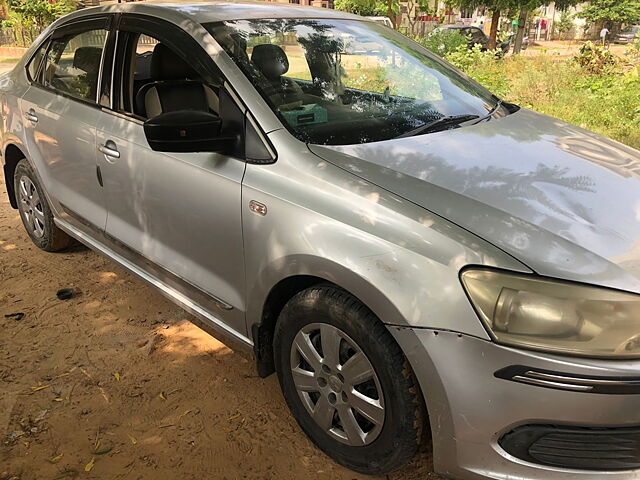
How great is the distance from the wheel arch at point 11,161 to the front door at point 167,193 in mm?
1377

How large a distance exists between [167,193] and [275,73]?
2.42 ft

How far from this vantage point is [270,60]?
260 cm

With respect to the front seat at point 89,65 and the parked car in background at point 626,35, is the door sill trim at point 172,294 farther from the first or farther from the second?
the parked car in background at point 626,35

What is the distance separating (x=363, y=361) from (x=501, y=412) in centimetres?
49

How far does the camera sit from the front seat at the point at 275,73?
2.40m

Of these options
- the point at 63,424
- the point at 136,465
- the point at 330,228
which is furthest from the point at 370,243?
the point at 63,424

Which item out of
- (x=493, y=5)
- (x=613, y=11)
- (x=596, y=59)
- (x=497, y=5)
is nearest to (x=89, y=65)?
(x=596, y=59)

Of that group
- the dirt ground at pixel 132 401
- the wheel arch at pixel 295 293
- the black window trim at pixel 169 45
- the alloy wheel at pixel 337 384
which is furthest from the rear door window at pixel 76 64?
the alloy wheel at pixel 337 384

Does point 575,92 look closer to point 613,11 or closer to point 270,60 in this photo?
point 270,60

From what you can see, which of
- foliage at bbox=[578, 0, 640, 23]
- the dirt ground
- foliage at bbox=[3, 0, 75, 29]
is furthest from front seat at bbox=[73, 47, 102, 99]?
foliage at bbox=[578, 0, 640, 23]

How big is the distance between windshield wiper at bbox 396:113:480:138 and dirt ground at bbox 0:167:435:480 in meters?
1.34

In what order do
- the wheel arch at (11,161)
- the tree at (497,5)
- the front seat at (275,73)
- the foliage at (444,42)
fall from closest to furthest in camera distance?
the front seat at (275,73) < the wheel arch at (11,161) < the foliage at (444,42) < the tree at (497,5)

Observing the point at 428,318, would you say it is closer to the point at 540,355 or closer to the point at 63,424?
the point at 540,355

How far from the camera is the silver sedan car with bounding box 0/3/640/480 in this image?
1.61m
